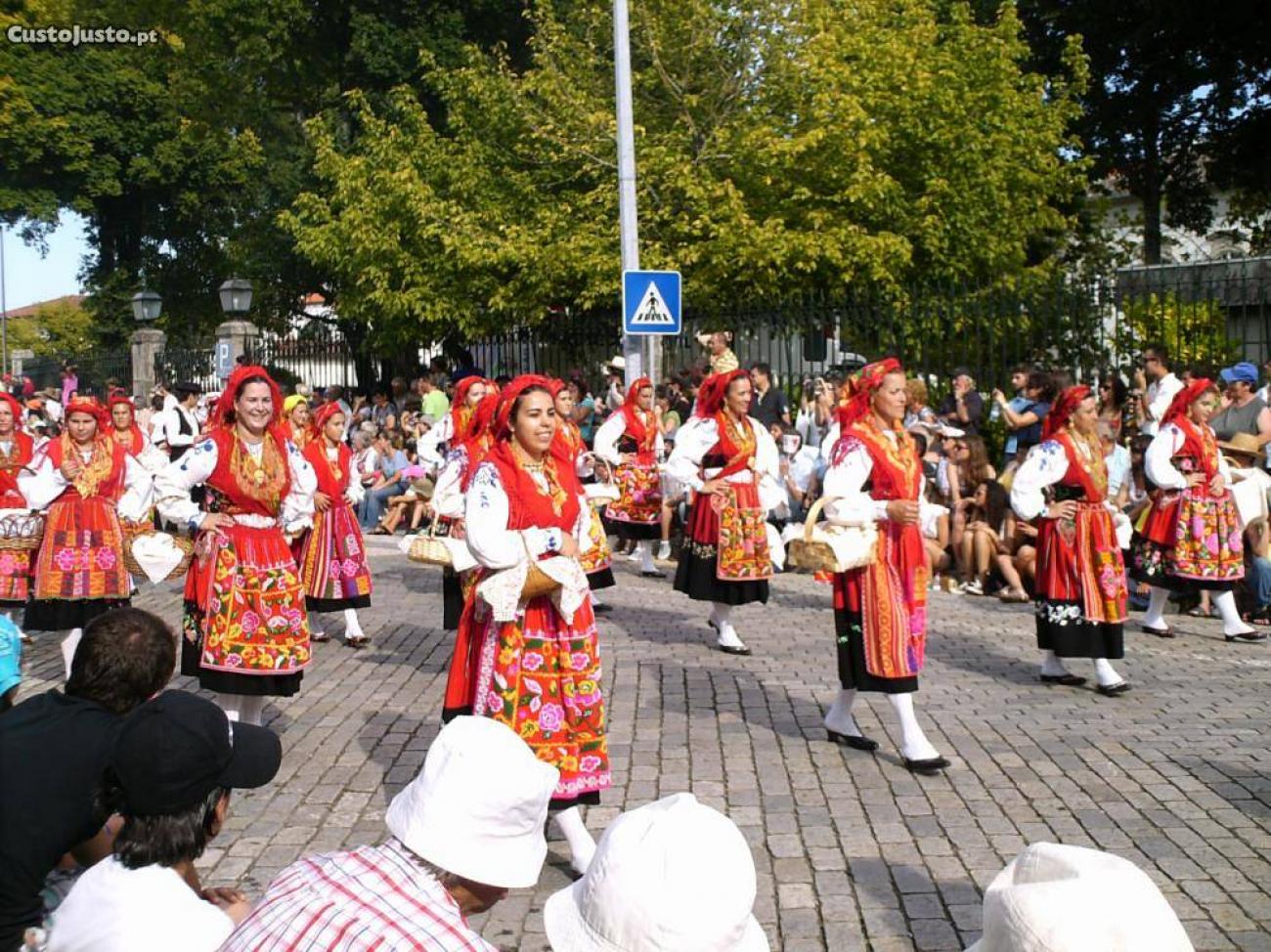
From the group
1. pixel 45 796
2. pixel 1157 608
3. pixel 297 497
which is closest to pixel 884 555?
pixel 297 497

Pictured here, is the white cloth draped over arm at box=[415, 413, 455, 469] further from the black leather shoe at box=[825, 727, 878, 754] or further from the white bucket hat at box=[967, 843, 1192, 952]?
the white bucket hat at box=[967, 843, 1192, 952]

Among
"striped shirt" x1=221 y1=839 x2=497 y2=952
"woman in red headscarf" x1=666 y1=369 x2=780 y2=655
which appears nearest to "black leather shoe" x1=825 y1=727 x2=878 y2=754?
"woman in red headscarf" x1=666 y1=369 x2=780 y2=655

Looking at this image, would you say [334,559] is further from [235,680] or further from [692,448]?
[235,680]

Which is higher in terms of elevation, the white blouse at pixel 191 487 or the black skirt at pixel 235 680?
the white blouse at pixel 191 487

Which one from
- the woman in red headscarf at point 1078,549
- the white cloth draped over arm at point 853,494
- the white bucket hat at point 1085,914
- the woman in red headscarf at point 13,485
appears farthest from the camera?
the woman in red headscarf at point 13,485

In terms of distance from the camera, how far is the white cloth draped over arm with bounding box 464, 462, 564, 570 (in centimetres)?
547

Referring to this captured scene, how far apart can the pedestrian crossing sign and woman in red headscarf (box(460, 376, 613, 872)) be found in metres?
7.95

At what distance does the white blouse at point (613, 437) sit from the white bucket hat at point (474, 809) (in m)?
9.57

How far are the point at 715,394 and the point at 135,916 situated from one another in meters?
7.34

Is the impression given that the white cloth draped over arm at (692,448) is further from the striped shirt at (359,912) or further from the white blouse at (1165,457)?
the striped shirt at (359,912)

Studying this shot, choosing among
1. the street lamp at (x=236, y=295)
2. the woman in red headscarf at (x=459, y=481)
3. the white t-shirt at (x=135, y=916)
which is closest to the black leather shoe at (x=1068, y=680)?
the woman in red headscarf at (x=459, y=481)

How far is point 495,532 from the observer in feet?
18.1

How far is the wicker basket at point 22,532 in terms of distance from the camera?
9.25 metres

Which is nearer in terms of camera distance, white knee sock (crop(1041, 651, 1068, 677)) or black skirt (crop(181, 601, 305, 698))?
black skirt (crop(181, 601, 305, 698))
